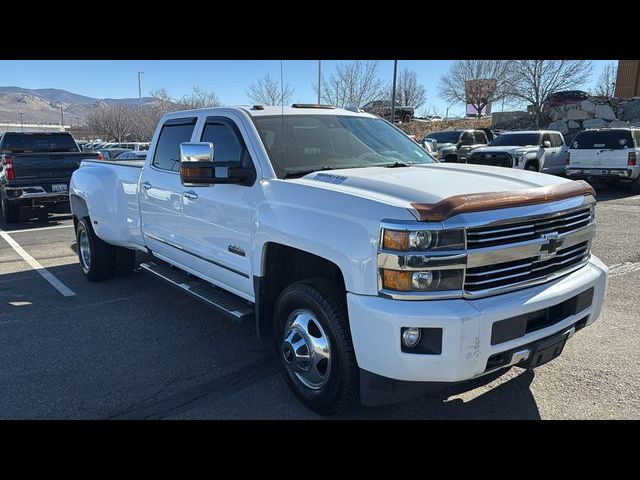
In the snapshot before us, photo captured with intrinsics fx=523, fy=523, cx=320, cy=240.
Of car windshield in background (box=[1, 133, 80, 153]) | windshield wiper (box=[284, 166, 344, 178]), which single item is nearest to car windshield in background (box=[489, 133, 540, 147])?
car windshield in background (box=[1, 133, 80, 153])

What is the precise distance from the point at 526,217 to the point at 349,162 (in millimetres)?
1586

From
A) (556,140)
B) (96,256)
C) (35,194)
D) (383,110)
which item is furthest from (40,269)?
(383,110)

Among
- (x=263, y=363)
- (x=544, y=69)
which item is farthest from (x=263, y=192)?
(x=544, y=69)

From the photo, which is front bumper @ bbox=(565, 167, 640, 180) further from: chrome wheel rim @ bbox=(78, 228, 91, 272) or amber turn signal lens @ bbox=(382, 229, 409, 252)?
amber turn signal lens @ bbox=(382, 229, 409, 252)

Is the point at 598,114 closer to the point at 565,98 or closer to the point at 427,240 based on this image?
the point at 565,98

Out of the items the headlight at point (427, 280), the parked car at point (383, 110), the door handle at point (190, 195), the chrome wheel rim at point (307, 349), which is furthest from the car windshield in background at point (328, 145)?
the parked car at point (383, 110)

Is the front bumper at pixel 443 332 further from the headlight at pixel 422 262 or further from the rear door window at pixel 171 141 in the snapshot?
the rear door window at pixel 171 141

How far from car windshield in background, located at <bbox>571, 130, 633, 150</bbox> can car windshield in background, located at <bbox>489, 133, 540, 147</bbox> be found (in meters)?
1.29

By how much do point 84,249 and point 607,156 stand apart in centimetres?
1371

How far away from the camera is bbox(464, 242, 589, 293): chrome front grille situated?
2.77 m

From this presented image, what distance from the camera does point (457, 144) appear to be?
64.6ft

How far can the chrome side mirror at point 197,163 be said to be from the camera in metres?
3.60

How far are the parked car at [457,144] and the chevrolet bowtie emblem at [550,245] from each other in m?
15.5
